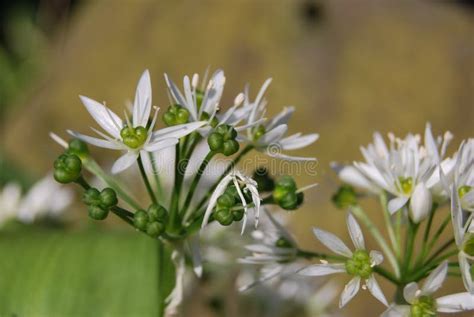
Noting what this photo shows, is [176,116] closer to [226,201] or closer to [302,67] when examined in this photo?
[226,201]

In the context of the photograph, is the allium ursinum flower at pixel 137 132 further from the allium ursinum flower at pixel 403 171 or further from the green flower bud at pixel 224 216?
the allium ursinum flower at pixel 403 171

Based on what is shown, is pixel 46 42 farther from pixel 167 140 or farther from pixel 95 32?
pixel 167 140

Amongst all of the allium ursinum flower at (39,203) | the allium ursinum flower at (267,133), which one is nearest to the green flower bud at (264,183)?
the allium ursinum flower at (267,133)

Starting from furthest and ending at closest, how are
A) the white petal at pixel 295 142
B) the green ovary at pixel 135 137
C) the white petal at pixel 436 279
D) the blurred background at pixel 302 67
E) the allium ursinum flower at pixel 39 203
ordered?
1. the blurred background at pixel 302 67
2. the allium ursinum flower at pixel 39 203
3. the white petal at pixel 295 142
4. the green ovary at pixel 135 137
5. the white petal at pixel 436 279

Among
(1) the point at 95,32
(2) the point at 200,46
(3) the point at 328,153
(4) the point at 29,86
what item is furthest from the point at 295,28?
(4) the point at 29,86

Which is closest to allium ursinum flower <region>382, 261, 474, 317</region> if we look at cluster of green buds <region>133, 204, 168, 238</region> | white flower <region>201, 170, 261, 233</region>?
white flower <region>201, 170, 261, 233</region>
